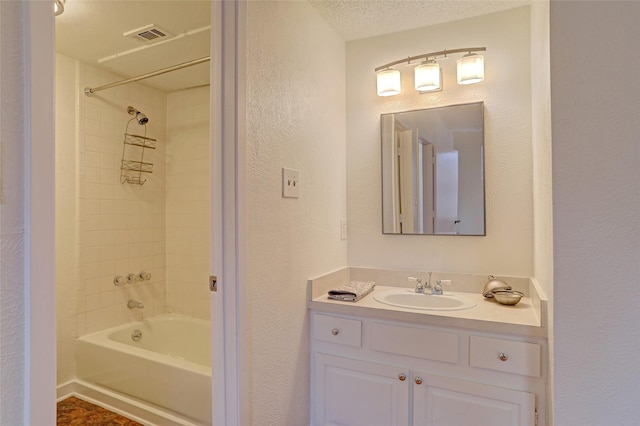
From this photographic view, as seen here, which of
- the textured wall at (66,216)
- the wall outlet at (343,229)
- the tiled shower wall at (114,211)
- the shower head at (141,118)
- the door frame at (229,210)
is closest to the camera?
the door frame at (229,210)

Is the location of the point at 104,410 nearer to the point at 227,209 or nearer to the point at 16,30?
the point at 227,209

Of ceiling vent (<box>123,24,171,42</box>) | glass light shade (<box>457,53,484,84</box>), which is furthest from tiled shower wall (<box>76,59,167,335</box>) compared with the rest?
glass light shade (<box>457,53,484,84</box>)

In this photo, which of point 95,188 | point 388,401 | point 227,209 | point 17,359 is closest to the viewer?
point 17,359

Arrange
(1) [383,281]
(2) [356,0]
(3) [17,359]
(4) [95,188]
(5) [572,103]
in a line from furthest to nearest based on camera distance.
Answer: (4) [95,188]
(1) [383,281]
(2) [356,0]
(5) [572,103]
(3) [17,359]

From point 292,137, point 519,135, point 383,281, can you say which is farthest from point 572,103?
point 383,281

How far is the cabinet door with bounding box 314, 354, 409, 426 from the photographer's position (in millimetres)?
1652

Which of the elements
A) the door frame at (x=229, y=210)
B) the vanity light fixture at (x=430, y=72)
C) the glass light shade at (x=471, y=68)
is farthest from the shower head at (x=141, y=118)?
the glass light shade at (x=471, y=68)

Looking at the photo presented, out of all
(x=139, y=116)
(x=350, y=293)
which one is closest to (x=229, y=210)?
(x=350, y=293)

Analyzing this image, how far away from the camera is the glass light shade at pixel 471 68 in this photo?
1894 mm

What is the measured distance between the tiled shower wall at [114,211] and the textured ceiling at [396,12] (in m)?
1.73

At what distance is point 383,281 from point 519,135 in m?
1.08

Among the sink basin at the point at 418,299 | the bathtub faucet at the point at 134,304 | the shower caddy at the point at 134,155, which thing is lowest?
the bathtub faucet at the point at 134,304

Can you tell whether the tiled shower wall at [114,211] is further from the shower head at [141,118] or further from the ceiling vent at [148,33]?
the ceiling vent at [148,33]

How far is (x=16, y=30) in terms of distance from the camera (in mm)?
728
